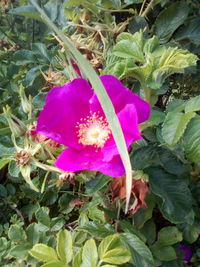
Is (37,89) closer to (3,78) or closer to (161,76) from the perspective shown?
(3,78)

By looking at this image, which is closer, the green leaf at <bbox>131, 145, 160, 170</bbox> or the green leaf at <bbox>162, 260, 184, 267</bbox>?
the green leaf at <bbox>131, 145, 160, 170</bbox>

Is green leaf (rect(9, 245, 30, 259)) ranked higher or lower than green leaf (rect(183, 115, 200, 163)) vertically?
lower

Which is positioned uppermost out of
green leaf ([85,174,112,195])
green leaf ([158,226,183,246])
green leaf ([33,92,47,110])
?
green leaf ([33,92,47,110])

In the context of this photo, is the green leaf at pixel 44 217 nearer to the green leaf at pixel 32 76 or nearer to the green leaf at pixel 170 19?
the green leaf at pixel 32 76

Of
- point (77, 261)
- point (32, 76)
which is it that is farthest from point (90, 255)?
point (32, 76)

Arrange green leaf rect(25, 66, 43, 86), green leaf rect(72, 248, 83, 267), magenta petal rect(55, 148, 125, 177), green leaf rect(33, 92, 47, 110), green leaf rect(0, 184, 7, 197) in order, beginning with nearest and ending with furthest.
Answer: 1. magenta petal rect(55, 148, 125, 177)
2. green leaf rect(72, 248, 83, 267)
3. green leaf rect(33, 92, 47, 110)
4. green leaf rect(25, 66, 43, 86)
5. green leaf rect(0, 184, 7, 197)

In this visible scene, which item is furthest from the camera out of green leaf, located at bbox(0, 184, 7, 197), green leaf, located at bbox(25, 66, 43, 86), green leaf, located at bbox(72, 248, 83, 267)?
green leaf, located at bbox(0, 184, 7, 197)

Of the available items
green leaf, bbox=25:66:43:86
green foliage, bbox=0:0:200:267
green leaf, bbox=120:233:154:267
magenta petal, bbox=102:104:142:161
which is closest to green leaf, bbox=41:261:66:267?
green foliage, bbox=0:0:200:267

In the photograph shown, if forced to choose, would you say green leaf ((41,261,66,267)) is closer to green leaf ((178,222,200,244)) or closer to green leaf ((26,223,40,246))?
green leaf ((26,223,40,246))
